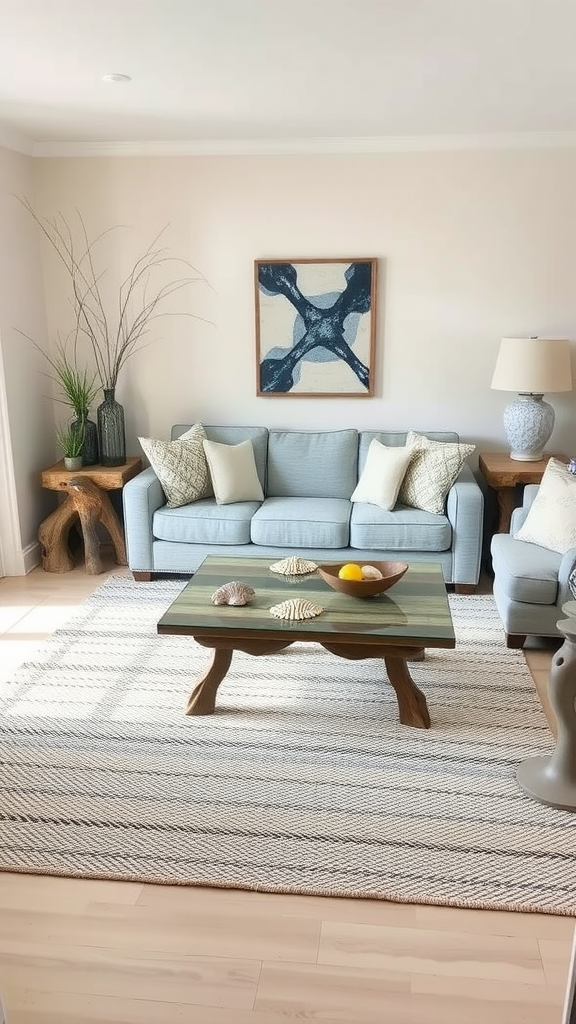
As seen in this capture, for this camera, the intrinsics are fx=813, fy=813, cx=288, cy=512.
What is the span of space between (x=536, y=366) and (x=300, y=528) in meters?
1.54

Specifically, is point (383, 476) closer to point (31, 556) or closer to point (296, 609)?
point (296, 609)

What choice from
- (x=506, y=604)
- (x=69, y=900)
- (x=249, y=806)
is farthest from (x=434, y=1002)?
(x=506, y=604)

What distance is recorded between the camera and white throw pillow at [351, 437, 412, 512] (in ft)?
14.4

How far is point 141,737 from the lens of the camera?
2973 millimetres

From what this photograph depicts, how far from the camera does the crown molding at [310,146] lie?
14.8 ft

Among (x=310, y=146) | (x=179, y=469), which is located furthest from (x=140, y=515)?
(x=310, y=146)

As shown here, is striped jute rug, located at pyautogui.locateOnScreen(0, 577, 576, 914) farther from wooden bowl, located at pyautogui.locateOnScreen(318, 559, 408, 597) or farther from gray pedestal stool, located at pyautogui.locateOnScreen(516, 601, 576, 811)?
wooden bowl, located at pyautogui.locateOnScreen(318, 559, 408, 597)

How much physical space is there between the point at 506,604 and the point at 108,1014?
237 cm

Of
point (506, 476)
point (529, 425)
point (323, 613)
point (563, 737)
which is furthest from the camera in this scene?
point (529, 425)

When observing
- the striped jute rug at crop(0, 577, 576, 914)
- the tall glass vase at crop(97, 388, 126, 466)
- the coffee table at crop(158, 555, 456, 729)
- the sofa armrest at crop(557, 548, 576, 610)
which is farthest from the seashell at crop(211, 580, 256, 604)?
the tall glass vase at crop(97, 388, 126, 466)

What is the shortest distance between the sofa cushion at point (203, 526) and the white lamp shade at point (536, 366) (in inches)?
63.3

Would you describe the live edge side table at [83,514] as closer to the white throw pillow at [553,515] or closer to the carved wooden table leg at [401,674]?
the carved wooden table leg at [401,674]

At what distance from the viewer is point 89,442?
4.91 metres

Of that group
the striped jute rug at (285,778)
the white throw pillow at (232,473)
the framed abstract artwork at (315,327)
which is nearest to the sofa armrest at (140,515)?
the white throw pillow at (232,473)
